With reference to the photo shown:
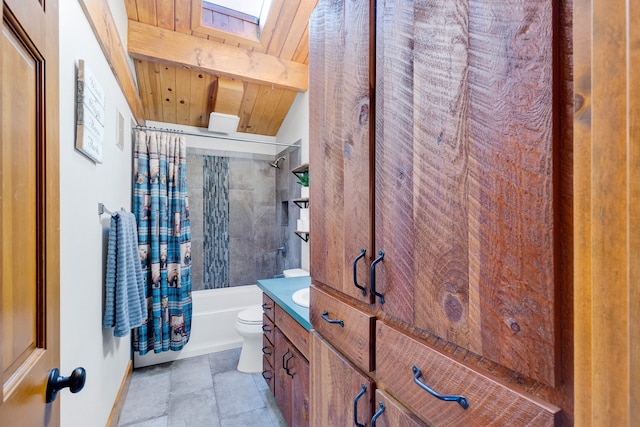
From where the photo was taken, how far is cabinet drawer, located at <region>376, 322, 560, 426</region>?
449 millimetres

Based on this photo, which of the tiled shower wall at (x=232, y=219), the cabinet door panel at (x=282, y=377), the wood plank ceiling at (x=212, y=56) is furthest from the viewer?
the tiled shower wall at (x=232, y=219)

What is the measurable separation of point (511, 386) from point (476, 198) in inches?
12.4

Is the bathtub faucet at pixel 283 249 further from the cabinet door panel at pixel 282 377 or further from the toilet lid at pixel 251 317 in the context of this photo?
the cabinet door panel at pixel 282 377

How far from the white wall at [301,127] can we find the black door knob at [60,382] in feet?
7.00

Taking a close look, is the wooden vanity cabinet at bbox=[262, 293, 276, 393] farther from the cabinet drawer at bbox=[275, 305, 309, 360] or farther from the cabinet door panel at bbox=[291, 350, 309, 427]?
the cabinet door panel at bbox=[291, 350, 309, 427]

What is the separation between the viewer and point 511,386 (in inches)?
Result: 18.5

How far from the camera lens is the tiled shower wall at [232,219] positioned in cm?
329

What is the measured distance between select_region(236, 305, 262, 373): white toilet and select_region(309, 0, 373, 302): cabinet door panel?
1585 millimetres

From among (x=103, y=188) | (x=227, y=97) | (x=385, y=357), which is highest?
(x=227, y=97)

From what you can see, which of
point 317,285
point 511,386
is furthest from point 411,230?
point 317,285

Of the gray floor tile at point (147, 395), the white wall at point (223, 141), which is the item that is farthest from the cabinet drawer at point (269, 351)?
the white wall at point (223, 141)

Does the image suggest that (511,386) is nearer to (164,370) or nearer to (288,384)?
(288,384)

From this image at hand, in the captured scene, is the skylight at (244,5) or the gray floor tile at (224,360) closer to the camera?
the skylight at (244,5)

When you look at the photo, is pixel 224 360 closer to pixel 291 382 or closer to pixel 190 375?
pixel 190 375
